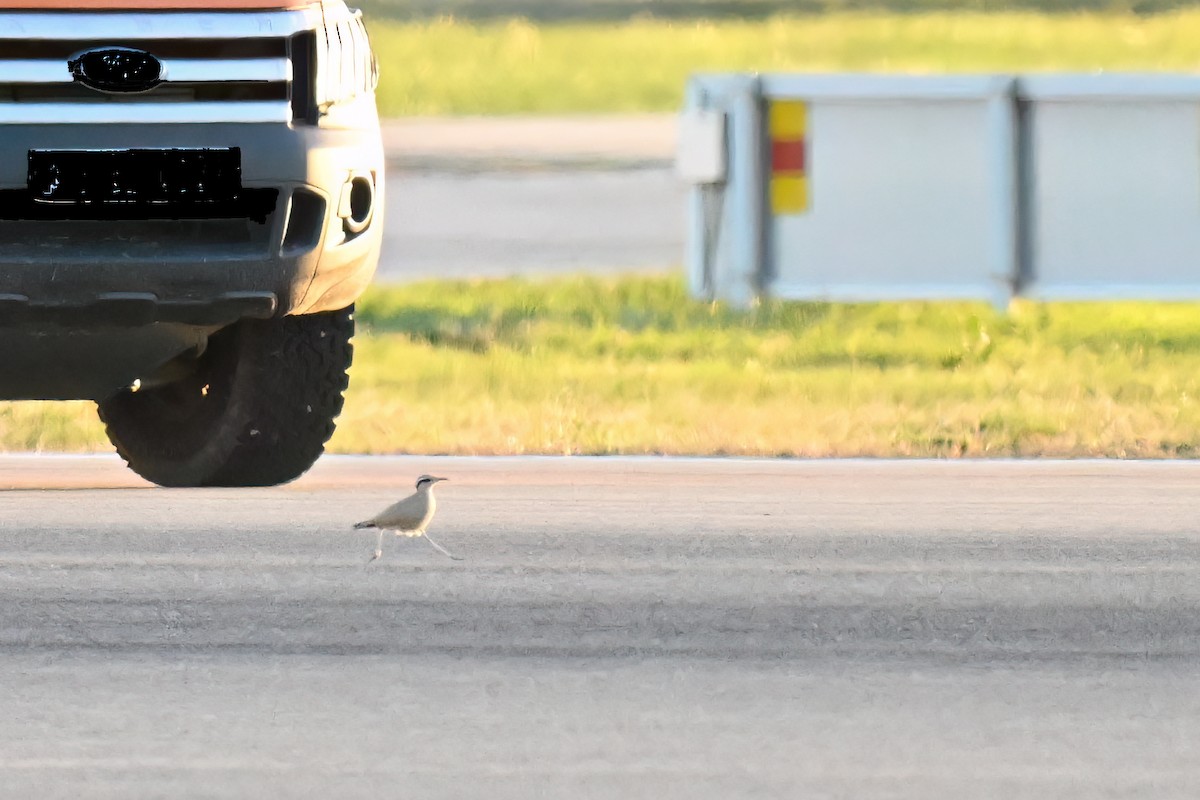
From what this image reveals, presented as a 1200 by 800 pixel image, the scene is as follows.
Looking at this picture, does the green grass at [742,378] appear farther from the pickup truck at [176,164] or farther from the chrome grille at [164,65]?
the chrome grille at [164,65]

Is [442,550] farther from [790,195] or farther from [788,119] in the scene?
[788,119]

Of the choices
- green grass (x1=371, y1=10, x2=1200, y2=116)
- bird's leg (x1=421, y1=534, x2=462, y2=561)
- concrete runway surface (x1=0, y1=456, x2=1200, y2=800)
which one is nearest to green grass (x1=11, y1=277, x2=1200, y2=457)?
concrete runway surface (x1=0, y1=456, x2=1200, y2=800)

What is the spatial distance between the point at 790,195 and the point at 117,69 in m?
6.76

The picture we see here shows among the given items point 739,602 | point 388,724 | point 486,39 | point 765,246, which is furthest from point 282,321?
point 486,39

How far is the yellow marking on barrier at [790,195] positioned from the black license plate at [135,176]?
6656mm

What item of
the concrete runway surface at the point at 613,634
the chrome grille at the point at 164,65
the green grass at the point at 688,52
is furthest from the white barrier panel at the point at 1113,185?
the green grass at the point at 688,52

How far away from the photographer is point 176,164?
764cm

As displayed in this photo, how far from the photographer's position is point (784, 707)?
5.83m

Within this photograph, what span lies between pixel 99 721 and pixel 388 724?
1.87 feet

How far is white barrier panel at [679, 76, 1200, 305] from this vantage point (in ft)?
45.7

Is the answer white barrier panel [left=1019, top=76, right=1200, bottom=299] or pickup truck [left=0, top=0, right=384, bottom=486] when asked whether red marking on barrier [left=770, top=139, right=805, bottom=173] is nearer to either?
white barrier panel [left=1019, top=76, right=1200, bottom=299]


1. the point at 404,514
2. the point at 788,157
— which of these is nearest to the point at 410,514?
the point at 404,514

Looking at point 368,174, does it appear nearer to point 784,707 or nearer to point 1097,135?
point 784,707

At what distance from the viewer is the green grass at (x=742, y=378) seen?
10648 mm
